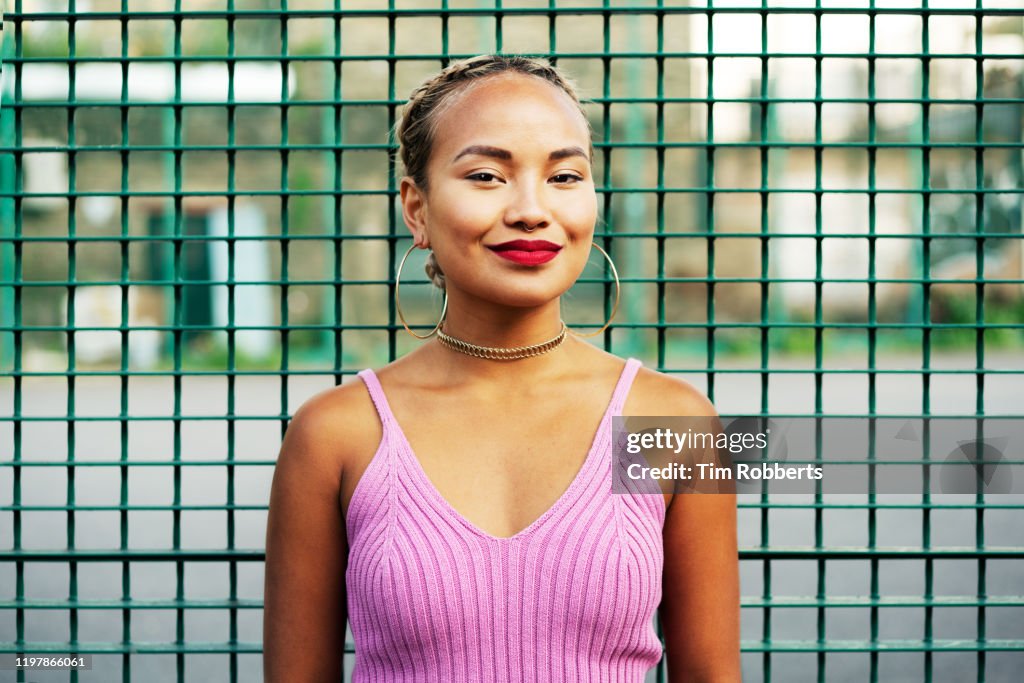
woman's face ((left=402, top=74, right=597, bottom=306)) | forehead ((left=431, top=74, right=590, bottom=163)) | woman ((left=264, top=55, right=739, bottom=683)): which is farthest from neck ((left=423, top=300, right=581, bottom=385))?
forehead ((left=431, top=74, right=590, bottom=163))

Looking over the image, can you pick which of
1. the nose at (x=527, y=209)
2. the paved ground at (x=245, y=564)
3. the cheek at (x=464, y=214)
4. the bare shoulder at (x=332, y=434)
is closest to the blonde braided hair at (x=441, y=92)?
the cheek at (x=464, y=214)

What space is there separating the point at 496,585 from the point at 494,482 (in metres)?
0.20

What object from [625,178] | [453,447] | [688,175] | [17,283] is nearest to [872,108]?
[453,447]

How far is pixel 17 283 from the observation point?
2.96 m

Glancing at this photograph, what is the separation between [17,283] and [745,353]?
1571cm

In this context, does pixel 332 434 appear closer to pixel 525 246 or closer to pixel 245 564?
pixel 525 246

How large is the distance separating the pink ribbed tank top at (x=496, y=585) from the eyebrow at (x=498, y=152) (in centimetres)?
61

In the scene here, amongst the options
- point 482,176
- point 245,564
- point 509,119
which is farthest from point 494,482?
point 245,564

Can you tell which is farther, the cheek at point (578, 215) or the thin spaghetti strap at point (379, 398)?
the thin spaghetti strap at point (379, 398)

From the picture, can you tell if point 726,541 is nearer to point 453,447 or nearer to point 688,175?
point 453,447

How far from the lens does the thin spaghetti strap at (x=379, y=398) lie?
6.57 ft

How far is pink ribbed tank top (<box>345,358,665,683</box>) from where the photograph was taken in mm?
1877

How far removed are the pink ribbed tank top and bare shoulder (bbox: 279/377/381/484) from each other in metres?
0.07

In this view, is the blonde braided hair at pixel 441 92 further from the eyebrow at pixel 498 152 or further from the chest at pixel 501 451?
the chest at pixel 501 451
